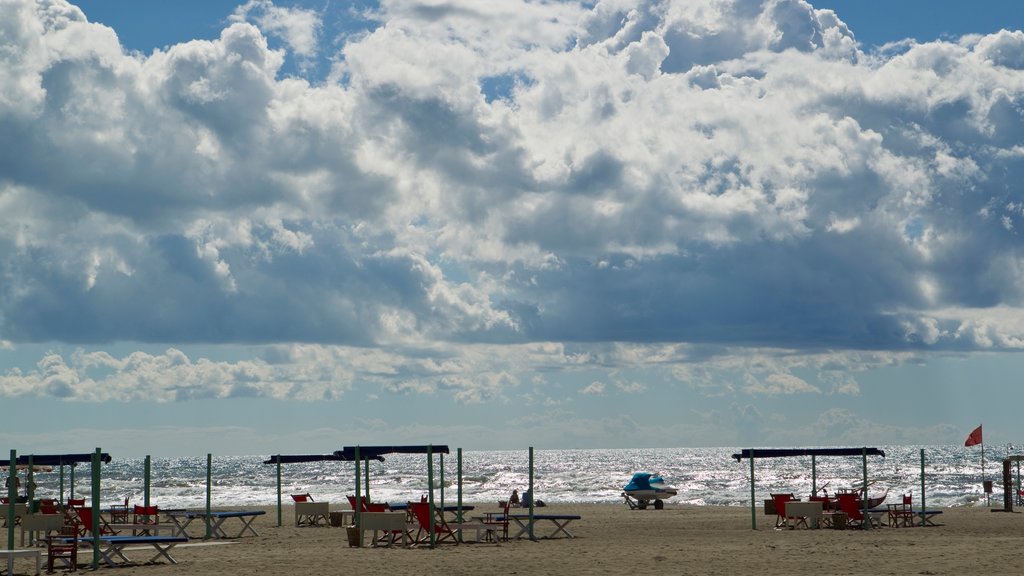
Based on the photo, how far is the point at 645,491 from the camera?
4069 cm

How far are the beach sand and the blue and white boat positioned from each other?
13267 mm

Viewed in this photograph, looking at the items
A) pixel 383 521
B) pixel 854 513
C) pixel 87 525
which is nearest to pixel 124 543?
pixel 87 525

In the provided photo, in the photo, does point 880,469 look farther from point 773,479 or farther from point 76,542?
point 76,542

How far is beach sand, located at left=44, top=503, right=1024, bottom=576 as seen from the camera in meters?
16.9

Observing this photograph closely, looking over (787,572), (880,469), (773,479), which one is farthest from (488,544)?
(880,469)

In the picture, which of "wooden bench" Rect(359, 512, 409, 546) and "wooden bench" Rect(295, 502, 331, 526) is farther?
"wooden bench" Rect(295, 502, 331, 526)

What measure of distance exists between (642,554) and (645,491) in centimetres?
2155

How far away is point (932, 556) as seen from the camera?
1852cm

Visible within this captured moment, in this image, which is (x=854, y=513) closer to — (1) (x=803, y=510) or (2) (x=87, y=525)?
(1) (x=803, y=510)

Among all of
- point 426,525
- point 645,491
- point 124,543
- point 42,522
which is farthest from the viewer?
point 645,491

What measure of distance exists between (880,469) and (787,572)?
96816 mm

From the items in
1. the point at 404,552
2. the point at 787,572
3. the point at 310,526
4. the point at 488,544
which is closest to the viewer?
the point at 787,572

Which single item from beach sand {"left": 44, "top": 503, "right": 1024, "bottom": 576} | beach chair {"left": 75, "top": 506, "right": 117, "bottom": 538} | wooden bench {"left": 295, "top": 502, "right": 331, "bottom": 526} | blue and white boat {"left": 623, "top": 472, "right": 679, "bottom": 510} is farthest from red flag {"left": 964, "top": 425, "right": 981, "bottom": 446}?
beach chair {"left": 75, "top": 506, "right": 117, "bottom": 538}

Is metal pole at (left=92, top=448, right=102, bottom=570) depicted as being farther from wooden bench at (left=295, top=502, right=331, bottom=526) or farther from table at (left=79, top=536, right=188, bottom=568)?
wooden bench at (left=295, top=502, right=331, bottom=526)
